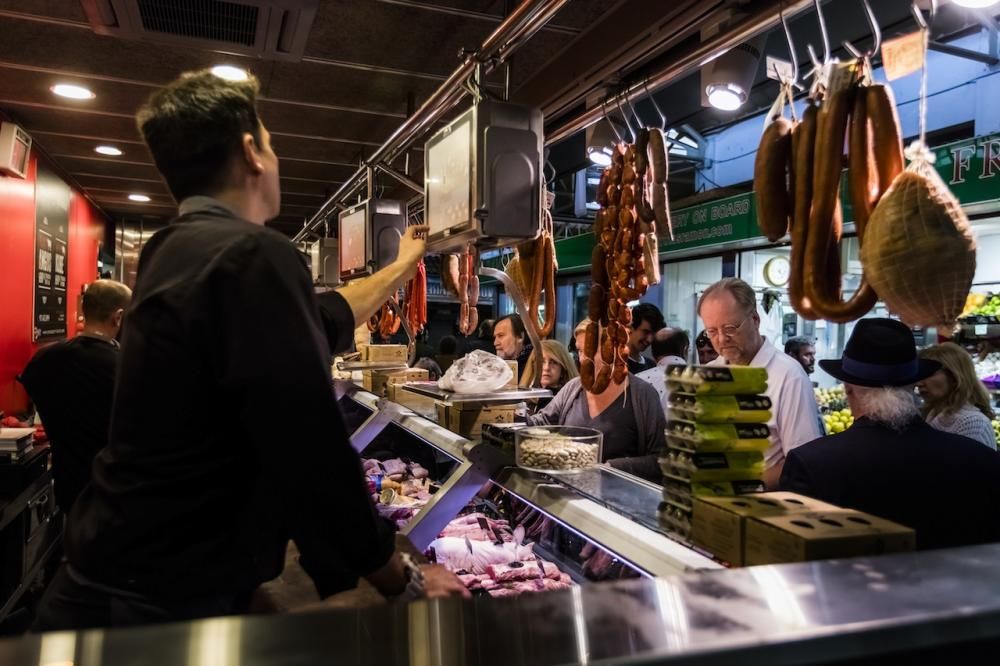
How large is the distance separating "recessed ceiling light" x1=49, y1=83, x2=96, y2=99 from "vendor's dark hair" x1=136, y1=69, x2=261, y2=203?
162 inches

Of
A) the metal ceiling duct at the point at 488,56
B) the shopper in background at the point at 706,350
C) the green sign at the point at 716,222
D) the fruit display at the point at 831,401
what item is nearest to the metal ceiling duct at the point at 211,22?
the metal ceiling duct at the point at 488,56

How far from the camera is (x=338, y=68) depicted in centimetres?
441

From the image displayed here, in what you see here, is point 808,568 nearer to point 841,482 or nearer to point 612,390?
point 841,482

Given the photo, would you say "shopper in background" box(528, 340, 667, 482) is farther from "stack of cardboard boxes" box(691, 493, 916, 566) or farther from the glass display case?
"stack of cardboard boxes" box(691, 493, 916, 566)

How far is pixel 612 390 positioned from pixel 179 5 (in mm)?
2926

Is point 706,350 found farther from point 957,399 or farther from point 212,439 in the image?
point 212,439

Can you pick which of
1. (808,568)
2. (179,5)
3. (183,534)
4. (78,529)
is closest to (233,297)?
(183,534)

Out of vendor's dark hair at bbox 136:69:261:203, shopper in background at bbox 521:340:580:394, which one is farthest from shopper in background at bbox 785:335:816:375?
vendor's dark hair at bbox 136:69:261:203

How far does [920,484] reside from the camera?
2445 millimetres

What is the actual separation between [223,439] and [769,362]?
303cm

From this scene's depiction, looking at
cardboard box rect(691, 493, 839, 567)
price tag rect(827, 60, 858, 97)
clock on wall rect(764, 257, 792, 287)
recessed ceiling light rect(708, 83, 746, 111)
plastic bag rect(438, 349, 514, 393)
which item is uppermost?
recessed ceiling light rect(708, 83, 746, 111)

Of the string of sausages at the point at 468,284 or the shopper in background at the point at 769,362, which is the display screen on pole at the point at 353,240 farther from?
the shopper in background at the point at 769,362

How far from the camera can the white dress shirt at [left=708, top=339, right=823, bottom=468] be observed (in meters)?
3.53

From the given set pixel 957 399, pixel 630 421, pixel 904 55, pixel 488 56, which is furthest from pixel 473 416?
pixel 957 399
